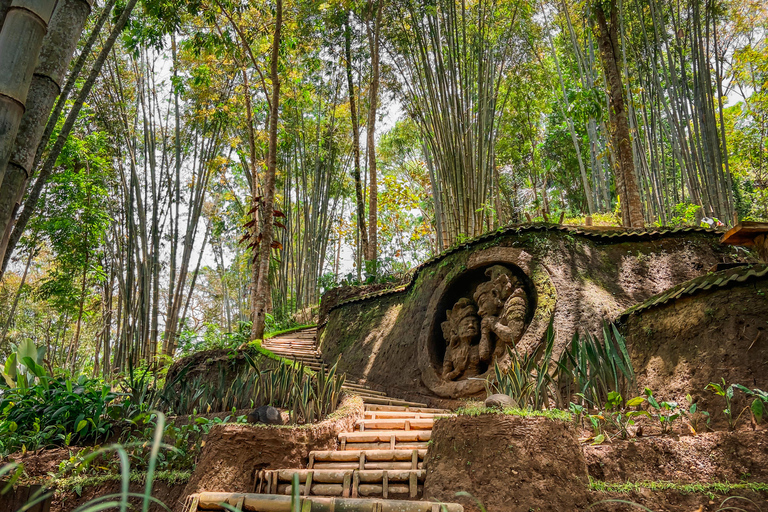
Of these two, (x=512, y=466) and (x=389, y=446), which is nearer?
(x=512, y=466)

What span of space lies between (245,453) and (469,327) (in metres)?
3.14

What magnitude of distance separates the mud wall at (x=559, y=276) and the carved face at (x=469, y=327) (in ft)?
1.67

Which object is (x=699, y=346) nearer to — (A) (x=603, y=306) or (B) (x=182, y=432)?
(A) (x=603, y=306)

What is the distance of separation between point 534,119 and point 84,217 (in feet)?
38.6

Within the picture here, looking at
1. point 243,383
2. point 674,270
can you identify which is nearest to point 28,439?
point 243,383

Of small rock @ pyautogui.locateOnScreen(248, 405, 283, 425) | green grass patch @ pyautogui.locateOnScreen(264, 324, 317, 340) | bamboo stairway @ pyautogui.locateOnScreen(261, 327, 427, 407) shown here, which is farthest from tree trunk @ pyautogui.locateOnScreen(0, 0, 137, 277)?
green grass patch @ pyautogui.locateOnScreen(264, 324, 317, 340)

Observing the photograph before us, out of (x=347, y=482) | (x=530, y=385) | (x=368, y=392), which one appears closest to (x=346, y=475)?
(x=347, y=482)

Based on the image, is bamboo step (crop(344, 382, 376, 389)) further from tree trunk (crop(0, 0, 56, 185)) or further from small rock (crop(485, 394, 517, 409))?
tree trunk (crop(0, 0, 56, 185))

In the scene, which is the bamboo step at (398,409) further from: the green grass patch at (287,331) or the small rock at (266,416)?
the green grass patch at (287,331)

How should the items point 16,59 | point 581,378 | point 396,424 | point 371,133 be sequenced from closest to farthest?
1. point 16,59
2. point 581,378
3. point 396,424
4. point 371,133

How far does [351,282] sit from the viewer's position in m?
11.0

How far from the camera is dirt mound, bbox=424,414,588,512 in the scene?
265cm

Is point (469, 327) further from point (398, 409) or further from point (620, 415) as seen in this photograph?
point (620, 415)

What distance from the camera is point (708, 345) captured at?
3.68 m
